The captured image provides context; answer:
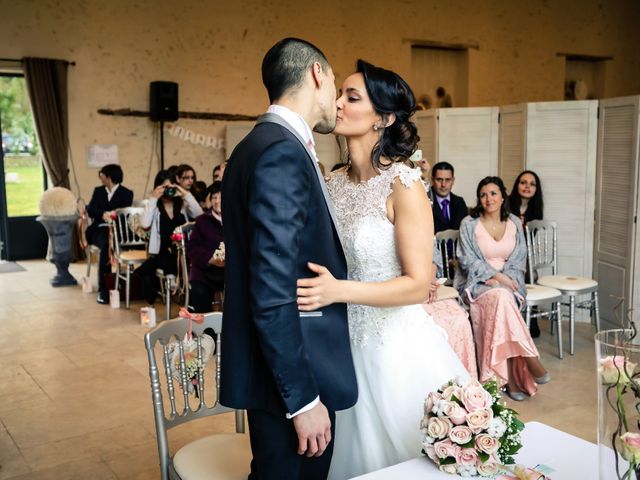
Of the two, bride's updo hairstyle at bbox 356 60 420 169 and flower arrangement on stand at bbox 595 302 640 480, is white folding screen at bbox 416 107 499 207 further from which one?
flower arrangement on stand at bbox 595 302 640 480

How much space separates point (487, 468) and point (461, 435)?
90 millimetres

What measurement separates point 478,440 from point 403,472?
0.19 meters

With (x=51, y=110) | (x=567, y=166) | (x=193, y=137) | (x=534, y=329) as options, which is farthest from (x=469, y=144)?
(x=51, y=110)

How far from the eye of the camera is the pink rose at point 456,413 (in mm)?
1515

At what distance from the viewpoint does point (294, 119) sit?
5.26 ft

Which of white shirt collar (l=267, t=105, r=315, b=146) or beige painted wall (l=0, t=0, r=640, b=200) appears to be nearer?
white shirt collar (l=267, t=105, r=315, b=146)

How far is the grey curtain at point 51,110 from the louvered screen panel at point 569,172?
6.20 m

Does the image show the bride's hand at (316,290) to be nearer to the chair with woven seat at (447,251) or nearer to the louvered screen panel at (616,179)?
the chair with woven seat at (447,251)

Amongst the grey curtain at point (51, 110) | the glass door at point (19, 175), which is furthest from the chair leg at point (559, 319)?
the glass door at point (19, 175)

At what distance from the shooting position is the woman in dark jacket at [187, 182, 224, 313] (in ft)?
17.5

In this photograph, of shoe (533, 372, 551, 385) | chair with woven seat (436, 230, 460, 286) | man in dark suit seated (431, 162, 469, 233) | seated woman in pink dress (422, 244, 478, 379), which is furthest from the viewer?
man in dark suit seated (431, 162, 469, 233)

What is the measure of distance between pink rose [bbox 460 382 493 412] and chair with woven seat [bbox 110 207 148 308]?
18.5ft

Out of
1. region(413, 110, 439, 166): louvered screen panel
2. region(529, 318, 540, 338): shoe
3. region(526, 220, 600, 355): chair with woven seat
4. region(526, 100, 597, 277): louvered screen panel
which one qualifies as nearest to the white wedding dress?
region(526, 220, 600, 355): chair with woven seat

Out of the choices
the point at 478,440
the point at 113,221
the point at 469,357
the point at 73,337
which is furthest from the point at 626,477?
the point at 113,221
